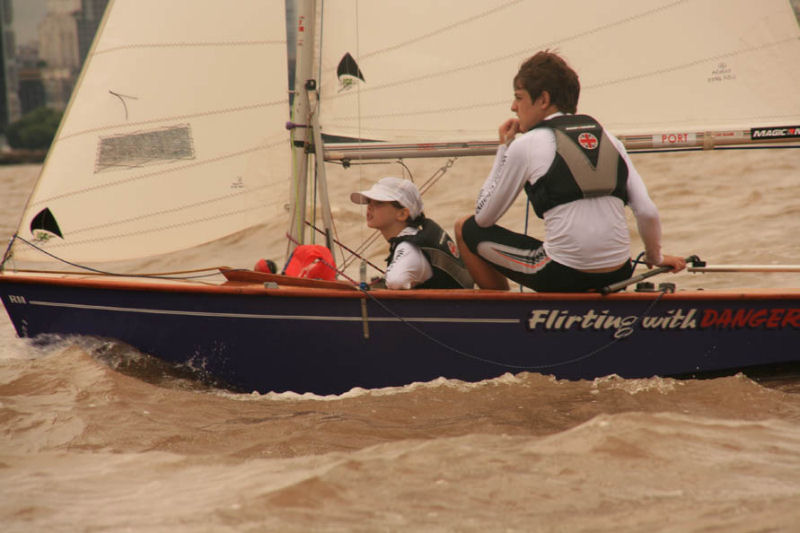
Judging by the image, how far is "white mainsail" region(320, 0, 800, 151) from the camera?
17.5 feet

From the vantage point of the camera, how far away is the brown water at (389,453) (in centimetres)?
279

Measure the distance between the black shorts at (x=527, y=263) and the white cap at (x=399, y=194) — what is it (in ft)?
0.97

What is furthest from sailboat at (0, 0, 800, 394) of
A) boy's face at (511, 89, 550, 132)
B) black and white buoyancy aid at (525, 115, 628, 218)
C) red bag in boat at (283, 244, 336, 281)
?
black and white buoyancy aid at (525, 115, 628, 218)

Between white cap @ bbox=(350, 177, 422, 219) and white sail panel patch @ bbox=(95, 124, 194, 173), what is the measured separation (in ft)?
4.73

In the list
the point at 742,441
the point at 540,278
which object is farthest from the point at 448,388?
the point at 742,441

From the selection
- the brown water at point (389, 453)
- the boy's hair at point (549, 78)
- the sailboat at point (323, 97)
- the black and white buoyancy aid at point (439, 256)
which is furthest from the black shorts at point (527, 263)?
the sailboat at point (323, 97)

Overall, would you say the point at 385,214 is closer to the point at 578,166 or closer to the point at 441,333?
the point at 441,333

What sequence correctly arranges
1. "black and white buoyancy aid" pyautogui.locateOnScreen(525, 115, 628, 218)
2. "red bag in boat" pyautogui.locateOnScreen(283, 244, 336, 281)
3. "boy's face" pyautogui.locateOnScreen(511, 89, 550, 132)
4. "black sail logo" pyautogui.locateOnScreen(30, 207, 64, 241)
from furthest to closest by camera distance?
"black sail logo" pyautogui.locateOnScreen(30, 207, 64, 241) < "red bag in boat" pyautogui.locateOnScreen(283, 244, 336, 281) < "boy's face" pyautogui.locateOnScreen(511, 89, 550, 132) < "black and white buoyancy aid" pyautogui.locateOnScreen(525, 115, 628, 218)

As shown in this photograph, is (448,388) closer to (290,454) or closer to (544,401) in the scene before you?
(544,401)

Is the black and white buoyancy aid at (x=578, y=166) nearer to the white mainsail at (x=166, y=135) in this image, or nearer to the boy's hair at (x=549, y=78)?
the boy's hair at (x=549, y=78)

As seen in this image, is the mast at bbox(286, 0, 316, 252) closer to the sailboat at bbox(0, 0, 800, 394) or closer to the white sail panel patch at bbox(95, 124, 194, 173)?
the sailboat at bbox(0, 0, 800, 394)

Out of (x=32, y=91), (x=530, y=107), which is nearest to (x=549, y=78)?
(x=530, y=107)

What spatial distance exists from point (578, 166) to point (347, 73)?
1847 millimetres

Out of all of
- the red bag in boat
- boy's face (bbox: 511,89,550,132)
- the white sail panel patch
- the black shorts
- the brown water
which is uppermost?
boy's face (bbox: 511,89,550,132)
